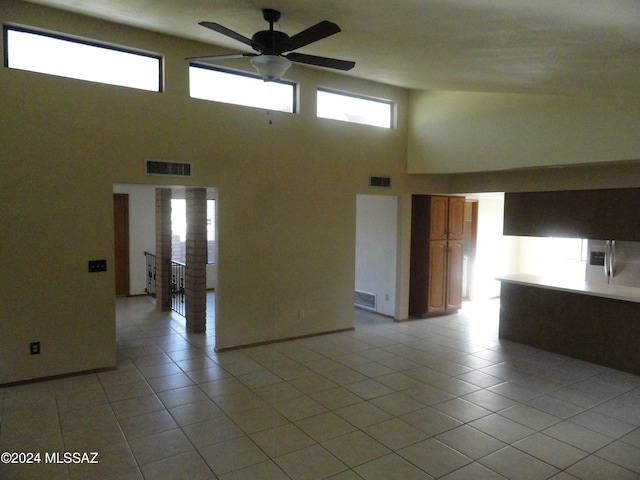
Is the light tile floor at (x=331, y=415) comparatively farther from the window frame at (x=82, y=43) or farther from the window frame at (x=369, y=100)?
the window frame at (x=369, y=100)

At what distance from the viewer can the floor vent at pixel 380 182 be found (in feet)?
21.6

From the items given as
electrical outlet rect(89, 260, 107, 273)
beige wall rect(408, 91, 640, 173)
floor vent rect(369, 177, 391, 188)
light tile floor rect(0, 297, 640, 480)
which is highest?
beige wall rect(408, 91, 640, 173)

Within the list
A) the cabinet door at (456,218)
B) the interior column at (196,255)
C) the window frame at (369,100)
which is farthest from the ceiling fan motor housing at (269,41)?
the cabinet door at (456,218)

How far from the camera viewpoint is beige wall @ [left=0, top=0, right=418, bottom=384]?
4.21 metres

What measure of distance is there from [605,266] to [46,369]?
7671mm

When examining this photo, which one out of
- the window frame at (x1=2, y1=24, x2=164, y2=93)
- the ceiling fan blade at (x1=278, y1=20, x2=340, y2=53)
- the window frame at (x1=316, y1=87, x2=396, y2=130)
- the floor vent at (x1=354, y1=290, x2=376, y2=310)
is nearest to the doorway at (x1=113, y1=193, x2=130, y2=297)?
the window frame at (x1=2, y1=24, x2=164, y2=93)

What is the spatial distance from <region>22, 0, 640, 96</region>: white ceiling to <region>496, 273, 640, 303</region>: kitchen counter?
7.42 ft

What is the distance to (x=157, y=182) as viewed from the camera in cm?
485

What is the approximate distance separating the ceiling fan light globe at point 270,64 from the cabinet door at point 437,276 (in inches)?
183

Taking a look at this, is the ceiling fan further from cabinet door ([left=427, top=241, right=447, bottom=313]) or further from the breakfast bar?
cabinet door ([left=427, top=241, right=447, bottom=313])

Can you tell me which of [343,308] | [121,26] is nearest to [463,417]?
[343,308]

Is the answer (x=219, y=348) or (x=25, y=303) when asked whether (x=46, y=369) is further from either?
(x=219, y=348)

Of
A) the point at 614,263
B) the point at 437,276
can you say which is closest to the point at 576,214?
the point at 614,263

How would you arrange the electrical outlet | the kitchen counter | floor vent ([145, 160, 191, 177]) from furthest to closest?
the kitchen counter
floor vent ([145, 160, 191, 177])
the electrical outlet
